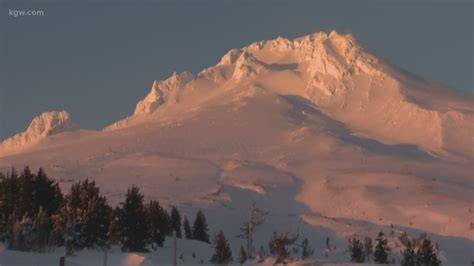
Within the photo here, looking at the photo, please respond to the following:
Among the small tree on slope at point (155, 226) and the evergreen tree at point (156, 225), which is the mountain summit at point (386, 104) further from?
the small tree on slope at point (155, 226)

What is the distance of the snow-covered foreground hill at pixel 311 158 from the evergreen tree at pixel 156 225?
21.5 meters

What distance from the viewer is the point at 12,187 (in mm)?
53281

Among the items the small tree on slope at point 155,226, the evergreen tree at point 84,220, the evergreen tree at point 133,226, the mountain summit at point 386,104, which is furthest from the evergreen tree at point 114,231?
the mountain summit at point 386,104

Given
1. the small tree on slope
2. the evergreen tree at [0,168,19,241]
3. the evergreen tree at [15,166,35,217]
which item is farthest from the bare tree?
the evergreen tree at [0,168,19,241]

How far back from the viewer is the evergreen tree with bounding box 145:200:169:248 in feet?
185

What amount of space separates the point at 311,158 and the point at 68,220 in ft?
295

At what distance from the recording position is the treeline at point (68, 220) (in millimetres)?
48281

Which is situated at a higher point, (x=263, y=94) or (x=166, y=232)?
(x=263, y=94)

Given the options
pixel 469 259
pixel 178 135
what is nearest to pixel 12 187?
pixel 469 259

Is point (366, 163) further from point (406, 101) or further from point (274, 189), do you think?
point (406, 101)

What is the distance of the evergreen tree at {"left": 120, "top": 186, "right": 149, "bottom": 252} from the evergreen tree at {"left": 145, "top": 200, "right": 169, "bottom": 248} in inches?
32.2

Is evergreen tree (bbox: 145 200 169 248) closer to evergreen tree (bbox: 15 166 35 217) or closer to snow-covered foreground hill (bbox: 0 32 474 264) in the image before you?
evergreen tree (bbox: 15 166 35 217)

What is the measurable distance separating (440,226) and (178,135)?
6047 centimetres

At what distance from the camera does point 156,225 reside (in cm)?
5706
